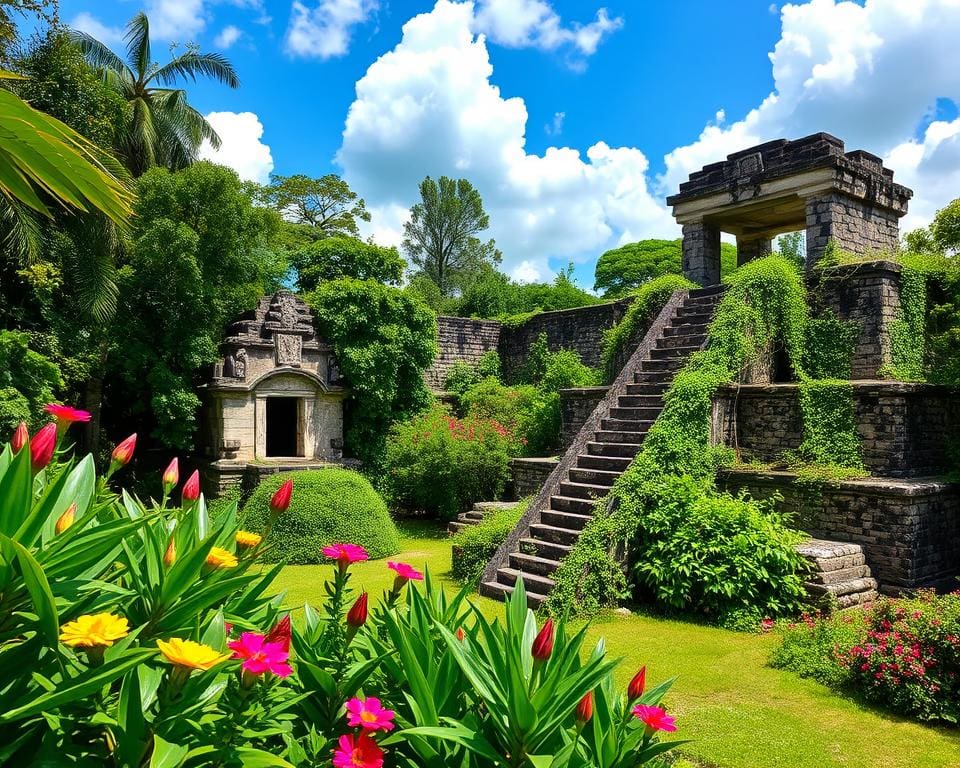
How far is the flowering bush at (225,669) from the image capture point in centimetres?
147

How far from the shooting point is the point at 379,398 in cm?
1516

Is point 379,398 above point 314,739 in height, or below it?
above

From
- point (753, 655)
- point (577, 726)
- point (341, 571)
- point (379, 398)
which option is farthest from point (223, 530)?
point (379, 398)

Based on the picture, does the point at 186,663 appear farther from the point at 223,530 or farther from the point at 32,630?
the point at 223,530

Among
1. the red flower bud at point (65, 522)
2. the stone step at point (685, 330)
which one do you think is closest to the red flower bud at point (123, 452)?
the red flower bud at point (65, 522)

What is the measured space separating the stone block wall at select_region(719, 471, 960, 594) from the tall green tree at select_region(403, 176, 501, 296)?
2758cm

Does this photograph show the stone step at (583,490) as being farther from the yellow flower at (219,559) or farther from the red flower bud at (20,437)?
the red flower bud at (20,437)

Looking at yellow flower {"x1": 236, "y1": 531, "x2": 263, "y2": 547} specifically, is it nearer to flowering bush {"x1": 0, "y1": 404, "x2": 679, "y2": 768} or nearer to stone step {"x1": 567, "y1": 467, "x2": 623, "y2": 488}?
flowering bush {"x1": 0, "y1": 404, "x2": 679, "y2": 768}

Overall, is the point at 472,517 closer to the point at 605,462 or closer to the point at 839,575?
the point at 605,462

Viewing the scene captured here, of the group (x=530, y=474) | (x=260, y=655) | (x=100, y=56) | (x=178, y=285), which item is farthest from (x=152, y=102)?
(x=260, y=655)

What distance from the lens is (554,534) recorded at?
8578mm

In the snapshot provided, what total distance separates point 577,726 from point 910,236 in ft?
49.2

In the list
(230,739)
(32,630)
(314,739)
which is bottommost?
(314,739)

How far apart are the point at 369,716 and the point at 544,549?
695 centimetres
